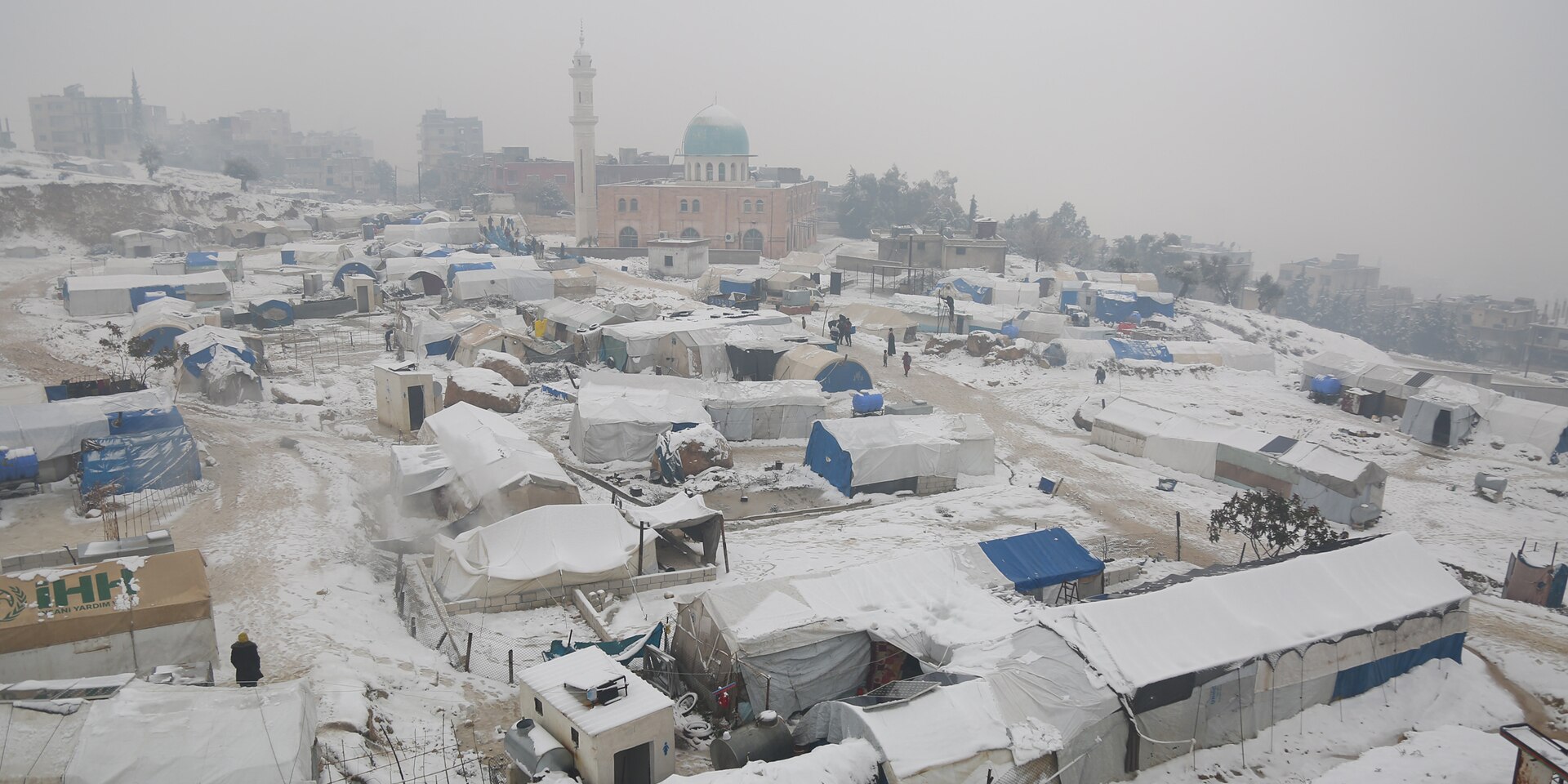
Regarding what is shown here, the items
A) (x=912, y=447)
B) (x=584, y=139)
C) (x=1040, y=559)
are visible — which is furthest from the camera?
(x=584, y=139)

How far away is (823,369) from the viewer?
83.9ft

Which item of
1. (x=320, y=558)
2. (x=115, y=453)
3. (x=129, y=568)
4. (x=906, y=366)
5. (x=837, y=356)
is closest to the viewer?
(x=129, y=568)

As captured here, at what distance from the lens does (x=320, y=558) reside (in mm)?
13867

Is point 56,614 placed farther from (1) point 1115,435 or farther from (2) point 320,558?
(1) point 1115,435

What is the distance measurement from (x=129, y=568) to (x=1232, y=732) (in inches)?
489

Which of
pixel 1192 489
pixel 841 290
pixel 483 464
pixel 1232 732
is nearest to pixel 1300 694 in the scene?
pixel 1232 732

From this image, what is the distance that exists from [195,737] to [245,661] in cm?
205

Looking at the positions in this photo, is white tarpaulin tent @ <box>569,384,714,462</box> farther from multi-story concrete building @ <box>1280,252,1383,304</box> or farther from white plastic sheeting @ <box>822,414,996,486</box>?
multi-story concrete building @ <box>1280,252,1383,304</box>

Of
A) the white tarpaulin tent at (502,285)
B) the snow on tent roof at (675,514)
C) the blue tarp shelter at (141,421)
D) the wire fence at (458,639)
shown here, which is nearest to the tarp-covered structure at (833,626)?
the wire fence at (458,639)

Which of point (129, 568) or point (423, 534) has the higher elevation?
point (129, 568)

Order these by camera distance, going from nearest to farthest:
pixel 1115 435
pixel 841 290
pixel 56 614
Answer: pixel 56 614, pixel 1115 435, pixel 841 290

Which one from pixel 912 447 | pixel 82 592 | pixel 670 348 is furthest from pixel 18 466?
pixel 912 447

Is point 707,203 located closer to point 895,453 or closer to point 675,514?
point 895,453

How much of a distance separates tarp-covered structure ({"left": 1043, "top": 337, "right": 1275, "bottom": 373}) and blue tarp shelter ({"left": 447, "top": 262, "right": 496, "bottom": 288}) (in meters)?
23.5
